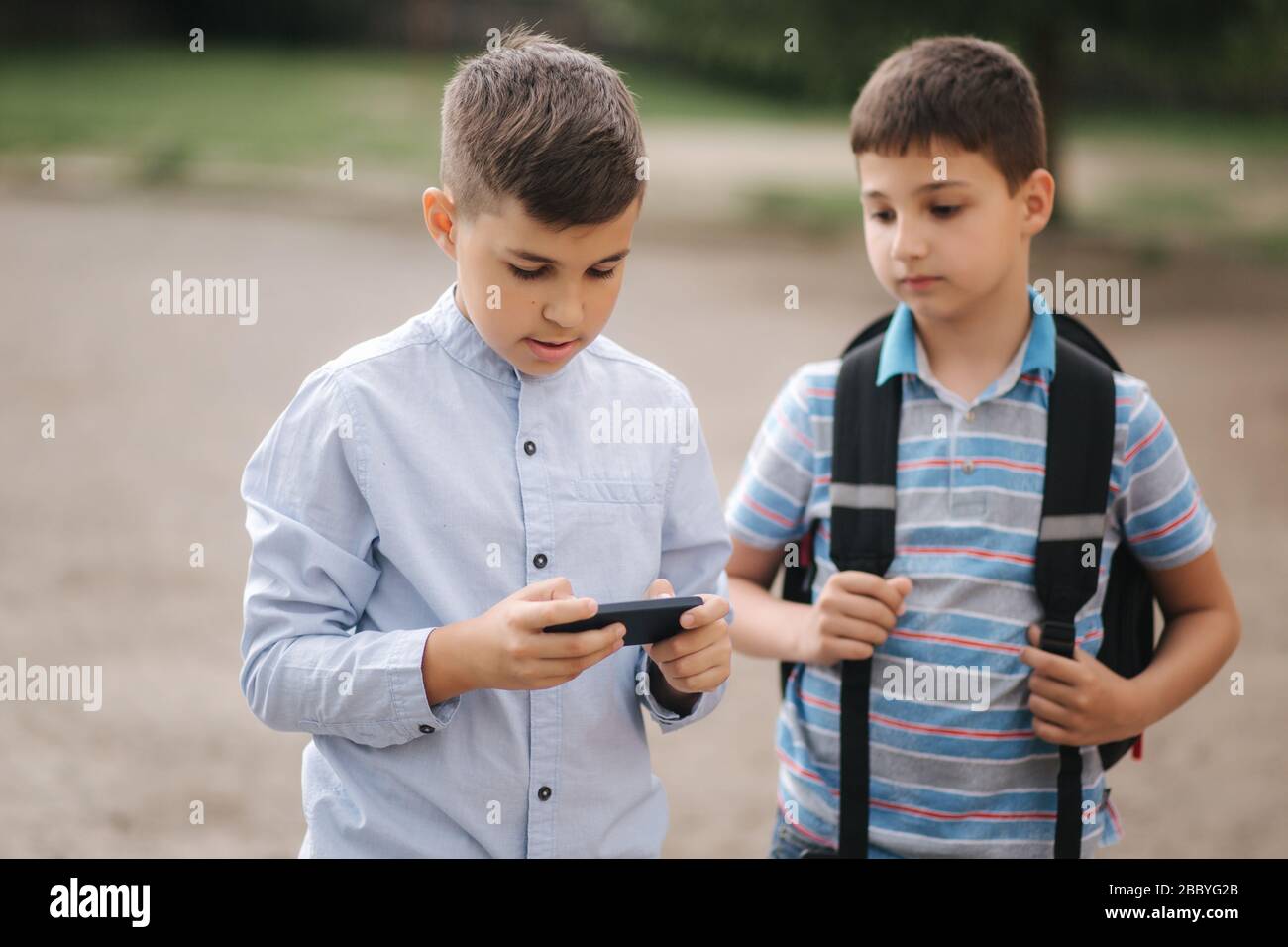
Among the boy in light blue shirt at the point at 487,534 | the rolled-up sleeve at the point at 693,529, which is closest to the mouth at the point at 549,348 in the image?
the boy in light blue shirt at the point at 487,534

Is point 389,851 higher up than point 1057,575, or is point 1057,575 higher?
point 1057,575

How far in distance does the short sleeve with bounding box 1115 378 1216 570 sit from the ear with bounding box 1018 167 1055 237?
0.32m

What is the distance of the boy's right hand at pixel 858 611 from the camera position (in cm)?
225

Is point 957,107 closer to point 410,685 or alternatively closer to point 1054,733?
point 1054,733

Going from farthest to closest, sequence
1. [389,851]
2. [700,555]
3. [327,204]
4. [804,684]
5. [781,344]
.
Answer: [327,204]
[781,344]
[804,684]
[700,555]
[389,851]

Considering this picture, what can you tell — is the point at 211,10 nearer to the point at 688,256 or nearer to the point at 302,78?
the point at 302,78

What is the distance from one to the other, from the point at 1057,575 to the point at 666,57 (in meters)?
31.9

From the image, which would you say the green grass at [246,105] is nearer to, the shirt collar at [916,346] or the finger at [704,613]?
the shirt collar at [916,346]

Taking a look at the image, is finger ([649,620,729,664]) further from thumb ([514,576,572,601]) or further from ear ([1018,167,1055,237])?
ear ([1018,167,1055,237])

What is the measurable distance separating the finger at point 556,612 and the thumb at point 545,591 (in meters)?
0.03

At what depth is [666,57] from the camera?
107ft

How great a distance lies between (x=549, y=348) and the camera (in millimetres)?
1911

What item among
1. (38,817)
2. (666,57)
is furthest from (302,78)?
(38,817)

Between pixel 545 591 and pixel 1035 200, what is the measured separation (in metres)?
1.17
